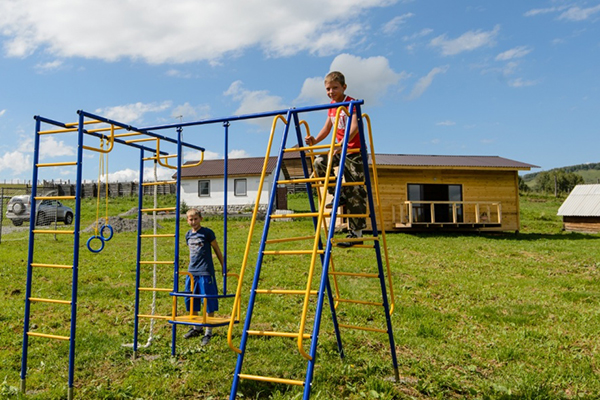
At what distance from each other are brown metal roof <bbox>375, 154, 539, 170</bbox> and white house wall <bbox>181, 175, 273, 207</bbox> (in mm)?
11531

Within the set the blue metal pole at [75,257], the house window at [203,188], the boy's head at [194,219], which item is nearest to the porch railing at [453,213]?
the boy's head at [194,219]

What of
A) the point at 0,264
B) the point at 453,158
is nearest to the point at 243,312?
the point at 0,264

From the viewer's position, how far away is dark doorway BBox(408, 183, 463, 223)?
22.3 m

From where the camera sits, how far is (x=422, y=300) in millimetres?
9422

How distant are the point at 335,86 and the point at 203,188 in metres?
30.5

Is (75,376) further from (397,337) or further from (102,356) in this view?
(397,337)

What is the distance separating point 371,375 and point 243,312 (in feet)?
11.3

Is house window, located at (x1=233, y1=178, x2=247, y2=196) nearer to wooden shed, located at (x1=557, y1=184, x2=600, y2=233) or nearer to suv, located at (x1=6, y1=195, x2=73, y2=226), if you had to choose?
suv, located at (x1=6, y1=195, x2=73, y2=226)

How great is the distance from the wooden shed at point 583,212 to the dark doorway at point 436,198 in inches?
319

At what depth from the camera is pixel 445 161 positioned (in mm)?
23094

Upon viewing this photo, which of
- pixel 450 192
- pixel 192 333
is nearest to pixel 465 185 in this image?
pixel 450 192

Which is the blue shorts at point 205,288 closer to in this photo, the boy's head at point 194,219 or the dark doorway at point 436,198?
the boy's head at point 194,219

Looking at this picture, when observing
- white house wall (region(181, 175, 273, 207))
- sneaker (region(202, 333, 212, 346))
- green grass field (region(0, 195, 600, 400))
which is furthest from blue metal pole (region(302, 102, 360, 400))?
white house wall (region(181, 175, 273, 207))

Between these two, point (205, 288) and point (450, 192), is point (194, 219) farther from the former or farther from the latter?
point (450, 192)
